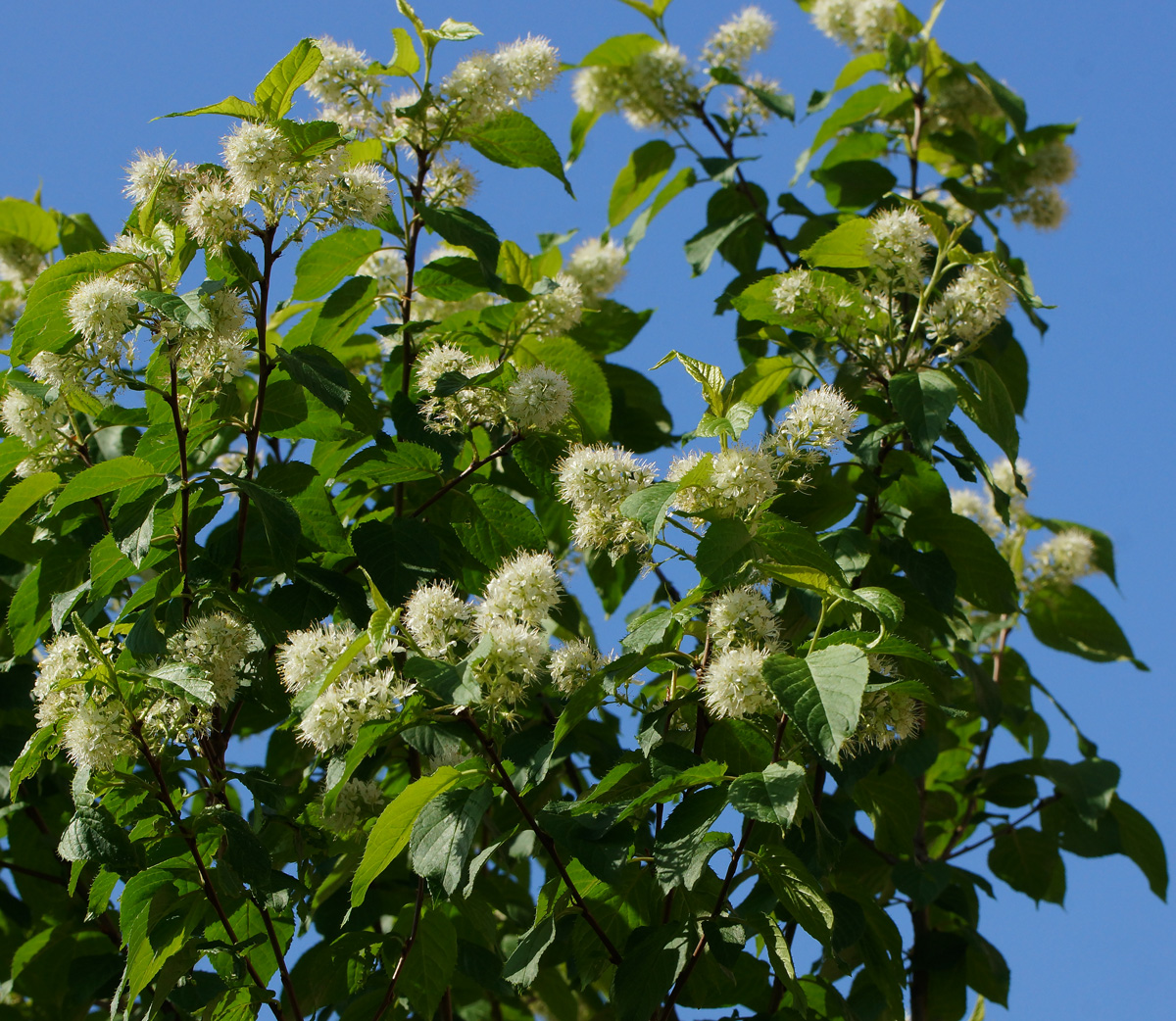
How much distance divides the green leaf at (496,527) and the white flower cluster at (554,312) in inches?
22.3

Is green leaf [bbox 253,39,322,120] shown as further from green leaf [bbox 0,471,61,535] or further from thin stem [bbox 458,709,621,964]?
thin stem [bbox 458,709,621,964]

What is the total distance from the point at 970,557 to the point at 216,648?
1858mm

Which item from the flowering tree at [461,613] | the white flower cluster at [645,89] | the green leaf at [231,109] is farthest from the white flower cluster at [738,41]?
the green leaf at [231,109]

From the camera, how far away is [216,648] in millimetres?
2447

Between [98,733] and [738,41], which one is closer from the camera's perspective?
[98,733]

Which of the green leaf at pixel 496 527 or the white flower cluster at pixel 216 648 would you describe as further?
the green leaf at pixel 496 527

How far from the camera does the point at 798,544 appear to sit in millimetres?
2072

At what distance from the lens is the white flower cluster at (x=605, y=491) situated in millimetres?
2271

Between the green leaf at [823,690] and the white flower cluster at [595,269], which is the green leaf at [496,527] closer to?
the green leaf at [823,690]

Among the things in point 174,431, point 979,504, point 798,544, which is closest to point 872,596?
point 798,544

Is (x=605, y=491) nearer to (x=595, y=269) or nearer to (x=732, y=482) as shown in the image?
(x=732, y=482)

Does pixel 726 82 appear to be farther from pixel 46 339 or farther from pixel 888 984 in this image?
pixel 888 984

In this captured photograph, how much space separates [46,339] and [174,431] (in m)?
0.37

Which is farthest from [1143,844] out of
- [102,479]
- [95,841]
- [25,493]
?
[25,493]
